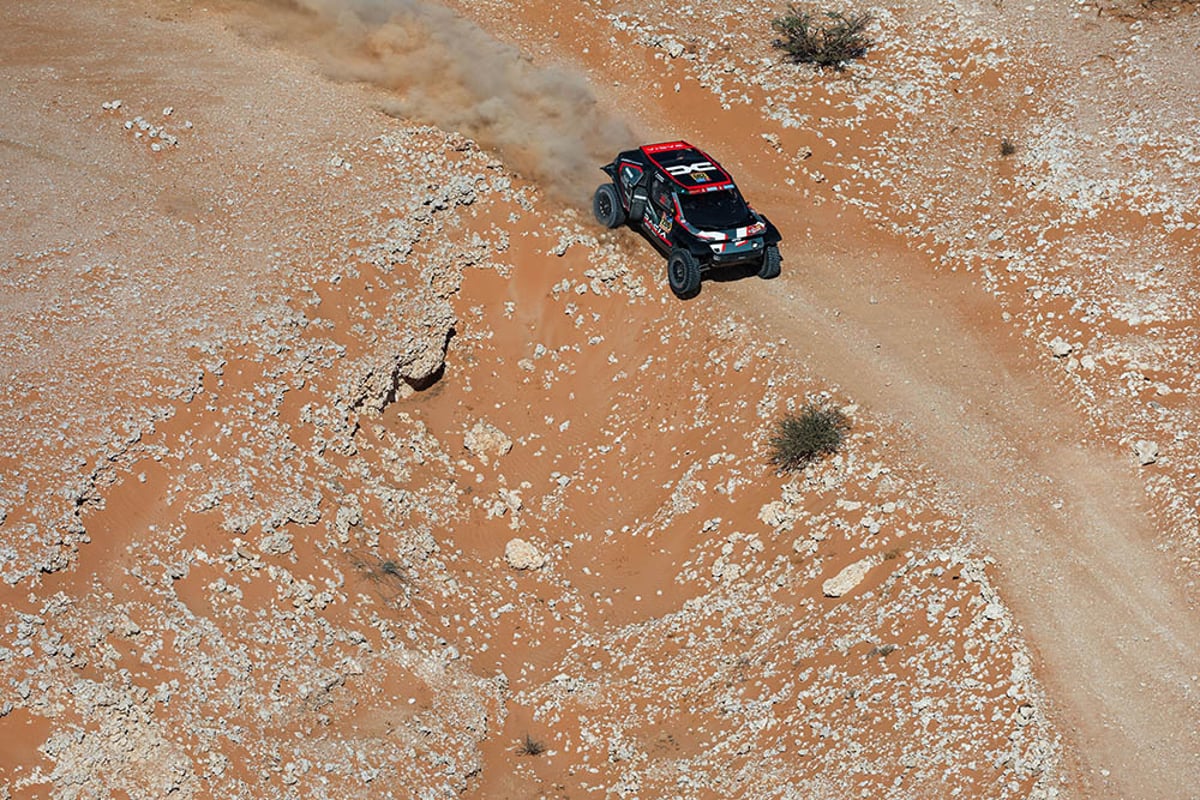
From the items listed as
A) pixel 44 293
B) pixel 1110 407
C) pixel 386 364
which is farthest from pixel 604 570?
pixel 44 293

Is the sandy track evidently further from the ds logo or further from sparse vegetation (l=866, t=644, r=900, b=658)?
the ds logo

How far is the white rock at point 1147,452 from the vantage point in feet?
58.2

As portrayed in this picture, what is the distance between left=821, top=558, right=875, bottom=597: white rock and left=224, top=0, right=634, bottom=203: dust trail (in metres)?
10.4

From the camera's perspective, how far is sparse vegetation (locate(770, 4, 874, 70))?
2703cm

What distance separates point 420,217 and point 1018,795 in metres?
15.1

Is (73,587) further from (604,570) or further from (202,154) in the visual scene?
(202,154)

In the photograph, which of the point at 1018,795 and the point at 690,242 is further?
the point at 690,242

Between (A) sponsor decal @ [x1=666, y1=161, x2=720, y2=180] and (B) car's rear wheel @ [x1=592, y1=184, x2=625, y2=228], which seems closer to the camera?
(A) sponsor decal @ [x1=666, y1=161, x2=720, y2=180]

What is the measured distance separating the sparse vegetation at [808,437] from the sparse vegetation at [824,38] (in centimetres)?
1154

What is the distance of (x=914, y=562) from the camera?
16.6m

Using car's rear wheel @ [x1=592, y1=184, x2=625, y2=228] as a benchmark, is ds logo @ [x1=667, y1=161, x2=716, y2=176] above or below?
above

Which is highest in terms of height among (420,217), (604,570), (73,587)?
(420,217)

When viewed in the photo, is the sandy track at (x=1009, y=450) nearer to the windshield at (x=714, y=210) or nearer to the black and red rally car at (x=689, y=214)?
the black and red rally car at (x=689, y=214)

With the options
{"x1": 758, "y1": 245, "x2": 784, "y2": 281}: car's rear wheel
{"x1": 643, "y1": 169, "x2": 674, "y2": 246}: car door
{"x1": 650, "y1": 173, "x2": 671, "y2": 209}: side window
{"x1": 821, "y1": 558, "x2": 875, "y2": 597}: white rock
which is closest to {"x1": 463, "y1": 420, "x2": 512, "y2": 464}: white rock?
{"x1": 643, "y1": 169, "x2": 674, "y2": 246}: car door
